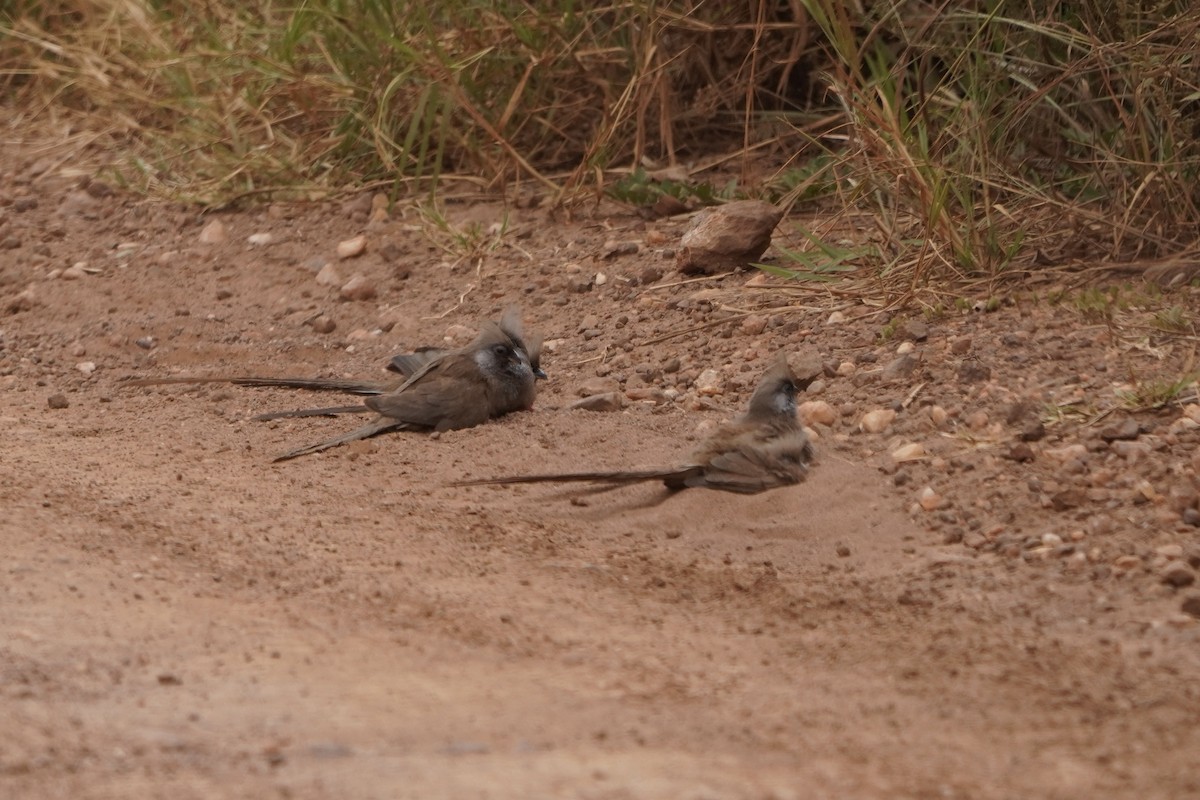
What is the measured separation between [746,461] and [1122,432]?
93cm

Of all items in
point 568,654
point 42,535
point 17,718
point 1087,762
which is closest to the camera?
Answer: point 1087,762

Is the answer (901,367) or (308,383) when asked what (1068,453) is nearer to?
(901,367)

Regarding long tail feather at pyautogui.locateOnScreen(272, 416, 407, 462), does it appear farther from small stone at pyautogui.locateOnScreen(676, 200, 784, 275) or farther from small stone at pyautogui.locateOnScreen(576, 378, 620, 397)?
small stone at pyautogui.locateOnScreen(676, 200, 784, 275)

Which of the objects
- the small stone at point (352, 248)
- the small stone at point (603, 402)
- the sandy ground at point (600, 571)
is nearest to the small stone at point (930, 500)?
the sandy ground at point (600, 571)

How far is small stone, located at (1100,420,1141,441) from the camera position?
377cm

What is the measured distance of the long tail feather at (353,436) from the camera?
4.40 meters

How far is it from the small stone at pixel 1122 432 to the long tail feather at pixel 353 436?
6.64 ft

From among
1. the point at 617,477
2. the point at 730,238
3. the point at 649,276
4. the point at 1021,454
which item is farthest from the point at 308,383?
the point at 1021,454

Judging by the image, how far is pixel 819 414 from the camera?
14.0ft

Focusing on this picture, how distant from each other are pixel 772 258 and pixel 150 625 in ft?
9.69

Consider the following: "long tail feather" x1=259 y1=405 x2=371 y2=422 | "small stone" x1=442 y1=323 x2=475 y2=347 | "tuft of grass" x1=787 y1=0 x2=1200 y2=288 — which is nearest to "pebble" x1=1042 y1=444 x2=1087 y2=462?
"tuft of grass" x1=787 y1=0 x2=1200 y2=288

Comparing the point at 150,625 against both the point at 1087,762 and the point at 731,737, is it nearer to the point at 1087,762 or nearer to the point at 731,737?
the point at 731,737

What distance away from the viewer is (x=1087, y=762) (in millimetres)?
2473

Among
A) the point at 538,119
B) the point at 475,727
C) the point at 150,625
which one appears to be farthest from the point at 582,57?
the point at 475,727
